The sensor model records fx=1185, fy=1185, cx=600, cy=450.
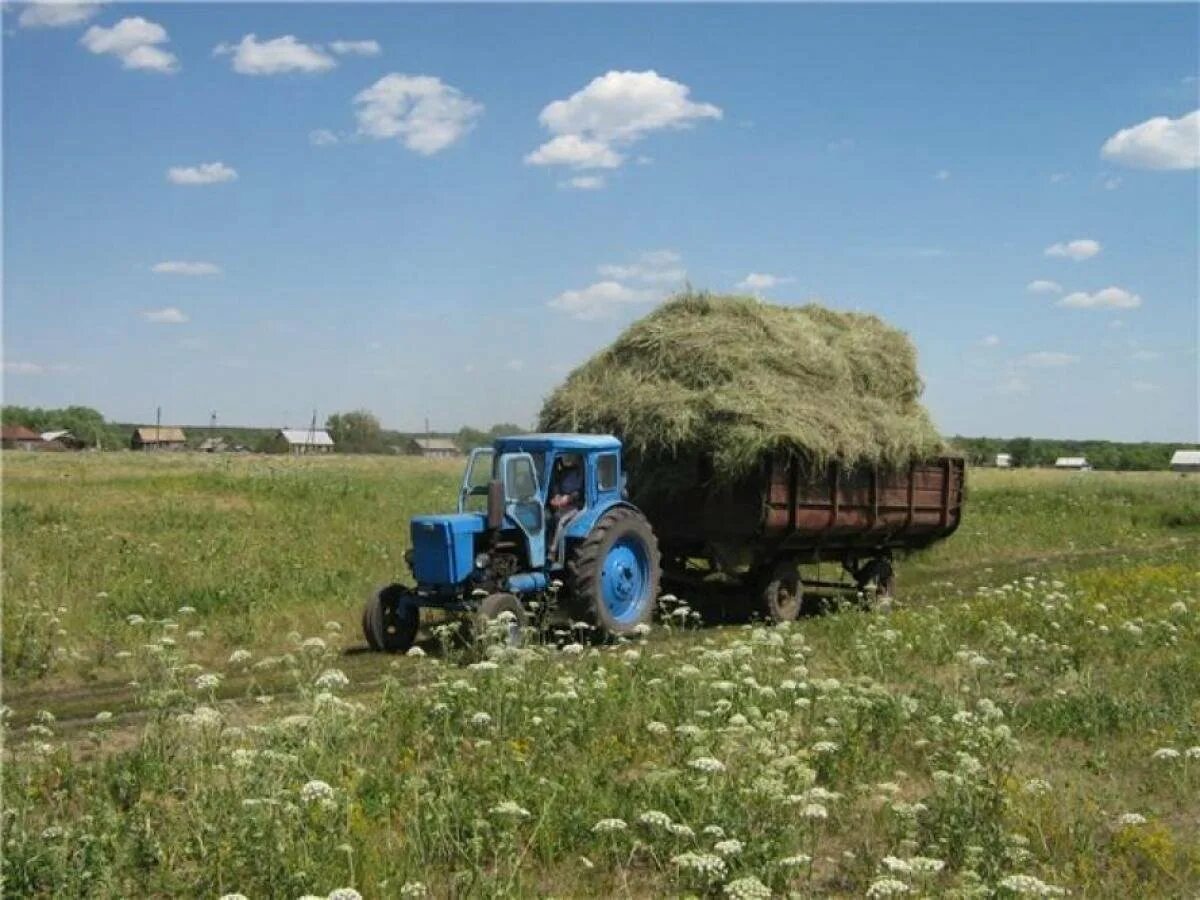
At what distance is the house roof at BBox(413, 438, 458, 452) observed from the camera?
3585 inches

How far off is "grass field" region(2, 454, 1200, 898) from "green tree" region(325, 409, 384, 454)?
77912mm

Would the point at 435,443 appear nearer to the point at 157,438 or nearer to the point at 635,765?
the point at 157,438

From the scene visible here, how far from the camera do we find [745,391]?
12.7 meters

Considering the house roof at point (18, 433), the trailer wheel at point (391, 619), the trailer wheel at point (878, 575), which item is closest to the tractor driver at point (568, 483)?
the trailer wheel at point (391, 619)

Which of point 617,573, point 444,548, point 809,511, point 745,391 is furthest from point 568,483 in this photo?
point 809,511

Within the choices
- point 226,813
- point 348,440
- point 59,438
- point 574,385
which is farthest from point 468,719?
point 59,438

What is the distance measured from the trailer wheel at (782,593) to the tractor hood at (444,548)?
13.0 feet

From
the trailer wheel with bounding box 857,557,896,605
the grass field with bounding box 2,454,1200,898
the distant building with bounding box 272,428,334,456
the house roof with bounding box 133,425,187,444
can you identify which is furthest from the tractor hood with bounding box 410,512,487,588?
the house roof with bounding box 133,425,187,444

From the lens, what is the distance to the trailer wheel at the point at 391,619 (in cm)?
1141

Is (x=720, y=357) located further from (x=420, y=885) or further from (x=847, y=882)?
(x=420, y=885)

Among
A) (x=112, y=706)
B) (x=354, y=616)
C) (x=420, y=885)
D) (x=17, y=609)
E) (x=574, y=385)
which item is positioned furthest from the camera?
(x=574, y=385)

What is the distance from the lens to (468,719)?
6328 millimetres

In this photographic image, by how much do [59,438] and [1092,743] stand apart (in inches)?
4015

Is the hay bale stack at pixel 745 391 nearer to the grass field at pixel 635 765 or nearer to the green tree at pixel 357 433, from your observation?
the grass field at pixel 635 765
